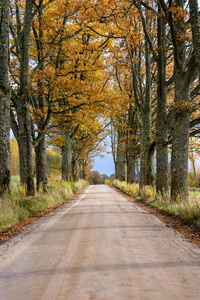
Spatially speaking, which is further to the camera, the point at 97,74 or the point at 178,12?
the point at 97,74

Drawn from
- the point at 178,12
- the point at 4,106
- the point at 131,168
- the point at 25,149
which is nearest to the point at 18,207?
the point at 4,106

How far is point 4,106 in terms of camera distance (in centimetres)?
886

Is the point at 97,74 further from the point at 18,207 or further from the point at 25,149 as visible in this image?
the point at 18,207

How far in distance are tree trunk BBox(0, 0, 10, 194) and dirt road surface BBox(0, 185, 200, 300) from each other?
3.48 metres

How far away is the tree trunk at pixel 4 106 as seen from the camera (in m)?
8.62

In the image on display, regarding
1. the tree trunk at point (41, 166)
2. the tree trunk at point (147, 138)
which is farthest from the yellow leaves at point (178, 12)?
the tree trunk at point (41, 166)

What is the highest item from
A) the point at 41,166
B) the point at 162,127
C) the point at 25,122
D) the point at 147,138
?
the point at 25,122

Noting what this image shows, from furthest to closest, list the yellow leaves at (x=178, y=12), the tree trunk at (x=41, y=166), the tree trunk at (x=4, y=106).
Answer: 1. the tree trunk at (x=41, y=166)
2. the tree trunk at (x=4, y=106)
3. the yellow leaves at (x=178, y=12)

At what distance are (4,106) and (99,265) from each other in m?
7.16

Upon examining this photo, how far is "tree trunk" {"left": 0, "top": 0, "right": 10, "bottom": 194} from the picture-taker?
8.62 metres

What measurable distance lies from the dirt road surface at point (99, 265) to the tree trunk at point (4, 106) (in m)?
3.48

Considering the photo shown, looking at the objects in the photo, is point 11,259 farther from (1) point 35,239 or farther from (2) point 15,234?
(2) point 15,234

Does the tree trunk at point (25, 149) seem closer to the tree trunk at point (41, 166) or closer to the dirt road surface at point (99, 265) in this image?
the tree trunk at point (41, 166)

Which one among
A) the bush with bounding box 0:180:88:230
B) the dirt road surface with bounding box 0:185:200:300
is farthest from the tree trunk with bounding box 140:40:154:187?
the dirt road surface with bounding box 0:185:200:300
